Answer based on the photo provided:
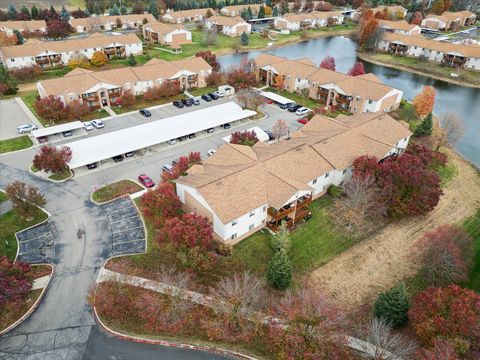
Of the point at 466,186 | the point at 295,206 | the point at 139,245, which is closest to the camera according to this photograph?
the point at 139,245

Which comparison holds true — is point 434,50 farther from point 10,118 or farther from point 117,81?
point 10,118

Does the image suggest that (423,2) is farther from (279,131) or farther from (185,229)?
(185,229)

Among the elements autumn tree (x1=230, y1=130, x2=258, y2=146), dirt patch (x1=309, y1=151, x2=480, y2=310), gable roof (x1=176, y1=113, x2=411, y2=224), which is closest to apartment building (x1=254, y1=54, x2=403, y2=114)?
gable roof (x1=176, y1=113, x2=411, y2=224)

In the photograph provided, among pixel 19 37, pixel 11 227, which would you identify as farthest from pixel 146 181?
pixel 19 37

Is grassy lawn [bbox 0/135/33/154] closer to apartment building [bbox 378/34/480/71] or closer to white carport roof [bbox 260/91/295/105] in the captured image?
white carport roof [bbox 260/91/295/105]

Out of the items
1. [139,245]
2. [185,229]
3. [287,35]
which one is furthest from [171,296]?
[287,35]

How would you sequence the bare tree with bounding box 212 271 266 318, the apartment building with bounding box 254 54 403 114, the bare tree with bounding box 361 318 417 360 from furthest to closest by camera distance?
the apartment building with bounding box 254 54 403 114, the bare tree with bounding box 212 271 266 318, the bare tree with bounding box 361 318 417 360
